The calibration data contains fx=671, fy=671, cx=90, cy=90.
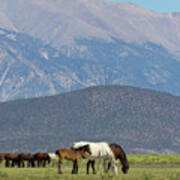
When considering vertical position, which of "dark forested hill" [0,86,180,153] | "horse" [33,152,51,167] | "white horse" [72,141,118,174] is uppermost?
"dark forested hill" [0,86,180,153]

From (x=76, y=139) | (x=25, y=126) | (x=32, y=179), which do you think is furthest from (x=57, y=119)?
(x=32, y=179)

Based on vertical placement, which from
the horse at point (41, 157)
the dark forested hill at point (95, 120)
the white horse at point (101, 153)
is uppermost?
the dark forested hill at point (95, 120)

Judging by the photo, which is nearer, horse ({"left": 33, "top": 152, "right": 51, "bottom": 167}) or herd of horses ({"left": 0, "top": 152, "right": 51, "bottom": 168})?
herd of horses ({"left": 0, "top": 152, "right": 51, "bottom": 168})

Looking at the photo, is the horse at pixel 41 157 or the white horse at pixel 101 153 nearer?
the white horse at pixel 101 153

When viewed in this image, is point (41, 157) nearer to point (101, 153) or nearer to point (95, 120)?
point (101, 153)

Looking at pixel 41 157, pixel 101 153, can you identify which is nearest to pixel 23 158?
pixel 41 157

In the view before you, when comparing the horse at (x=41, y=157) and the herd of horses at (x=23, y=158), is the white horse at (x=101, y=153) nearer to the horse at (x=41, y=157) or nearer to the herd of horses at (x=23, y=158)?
the herd of horses at (x=23, y=158)

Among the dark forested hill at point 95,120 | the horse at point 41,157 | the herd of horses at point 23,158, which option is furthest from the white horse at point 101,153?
the dark forested hill at point 95,120

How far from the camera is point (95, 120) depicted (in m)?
174

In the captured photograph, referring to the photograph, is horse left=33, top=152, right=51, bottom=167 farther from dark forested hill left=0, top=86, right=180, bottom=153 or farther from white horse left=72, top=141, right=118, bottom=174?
dark forested hill left=0, top=86, right=180, bottom=153

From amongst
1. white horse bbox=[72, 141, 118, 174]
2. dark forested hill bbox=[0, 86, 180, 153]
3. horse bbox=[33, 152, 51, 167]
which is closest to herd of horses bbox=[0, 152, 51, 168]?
horse bbox=[33, 152, 51, 167]

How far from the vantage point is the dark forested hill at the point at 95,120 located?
15938 cm

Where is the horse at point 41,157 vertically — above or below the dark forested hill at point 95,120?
below

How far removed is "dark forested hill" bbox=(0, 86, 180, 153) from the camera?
159375 mm
